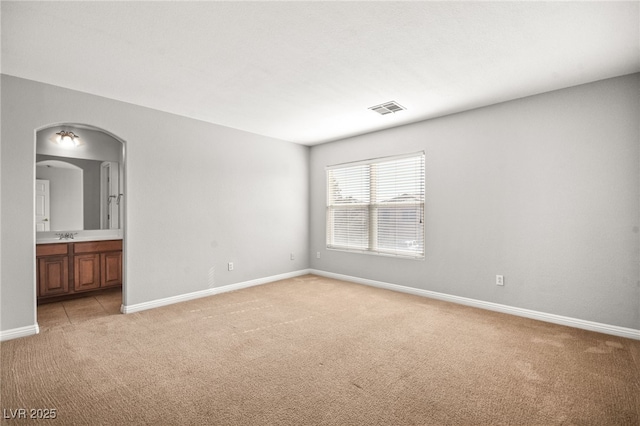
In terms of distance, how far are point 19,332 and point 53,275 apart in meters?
1.44

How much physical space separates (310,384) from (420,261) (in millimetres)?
2827

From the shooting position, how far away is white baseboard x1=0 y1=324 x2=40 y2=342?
2.95 meters

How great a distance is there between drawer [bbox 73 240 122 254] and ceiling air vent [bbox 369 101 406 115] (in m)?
4.33

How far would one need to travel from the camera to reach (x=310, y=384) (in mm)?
2205

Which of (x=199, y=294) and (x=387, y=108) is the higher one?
(x=387, y=108)

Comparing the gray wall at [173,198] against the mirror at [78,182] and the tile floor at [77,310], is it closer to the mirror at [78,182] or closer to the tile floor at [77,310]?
the tile floor at [77,310]

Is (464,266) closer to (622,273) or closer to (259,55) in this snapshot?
(622,273)

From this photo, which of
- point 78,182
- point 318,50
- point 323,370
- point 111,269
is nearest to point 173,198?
point 111,269

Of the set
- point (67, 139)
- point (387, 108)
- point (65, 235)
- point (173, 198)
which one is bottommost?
point (65, 235)

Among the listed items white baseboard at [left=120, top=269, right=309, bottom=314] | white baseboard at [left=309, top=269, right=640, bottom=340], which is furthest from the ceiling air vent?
white baseboard at [left=120, top=269, right=309, bottom=314]

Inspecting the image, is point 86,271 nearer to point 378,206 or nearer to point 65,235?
point 65,235

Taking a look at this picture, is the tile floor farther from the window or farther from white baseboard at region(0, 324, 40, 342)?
the window

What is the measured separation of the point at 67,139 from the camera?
4.57 meters

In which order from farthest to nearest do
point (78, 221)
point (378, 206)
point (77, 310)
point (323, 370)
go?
1. point (378, 206)
2. point (78, 221)
3. point (77, 310)
4. point (323, 370)
